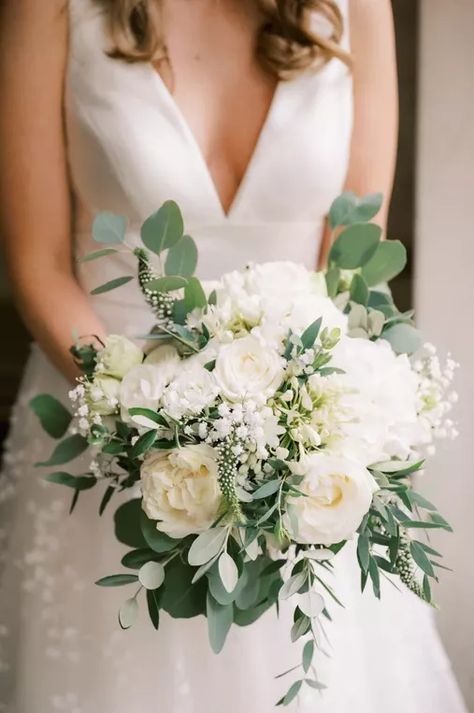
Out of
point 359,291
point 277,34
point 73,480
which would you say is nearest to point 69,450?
point 73,480

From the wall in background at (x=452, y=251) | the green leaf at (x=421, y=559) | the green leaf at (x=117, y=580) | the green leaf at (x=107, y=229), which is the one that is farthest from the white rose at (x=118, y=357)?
the wall in background at (x=452, y=251)

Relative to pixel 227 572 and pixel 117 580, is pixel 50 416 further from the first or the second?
pixel 227 572

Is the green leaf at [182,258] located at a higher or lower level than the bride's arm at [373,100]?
lower

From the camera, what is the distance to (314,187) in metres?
1.08

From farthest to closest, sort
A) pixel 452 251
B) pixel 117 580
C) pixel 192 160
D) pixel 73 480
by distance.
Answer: pixel 452 251
pixel 192 160
pixel 73 480
pixel 117 580

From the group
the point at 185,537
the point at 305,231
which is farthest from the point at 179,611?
the point at 305,231

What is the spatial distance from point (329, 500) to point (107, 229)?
35 cm

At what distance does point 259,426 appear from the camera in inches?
A: 27.0

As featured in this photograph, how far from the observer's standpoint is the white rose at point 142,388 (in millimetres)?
730

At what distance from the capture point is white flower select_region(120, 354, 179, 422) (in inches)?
28.8

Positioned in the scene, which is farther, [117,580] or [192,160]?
[192,160]

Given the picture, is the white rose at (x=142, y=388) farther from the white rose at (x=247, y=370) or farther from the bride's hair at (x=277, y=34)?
the bride's hair at (x=277, y=34)

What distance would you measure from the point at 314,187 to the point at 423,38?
1.06ft

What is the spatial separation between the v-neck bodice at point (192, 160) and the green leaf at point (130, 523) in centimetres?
31
